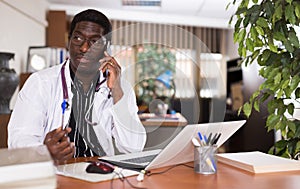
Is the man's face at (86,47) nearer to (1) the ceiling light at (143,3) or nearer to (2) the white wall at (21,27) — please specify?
(2) the white wall at (21,27)

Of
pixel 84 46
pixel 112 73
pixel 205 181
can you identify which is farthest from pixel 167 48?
pixel 205 181

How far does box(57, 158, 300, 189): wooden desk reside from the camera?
0.93m

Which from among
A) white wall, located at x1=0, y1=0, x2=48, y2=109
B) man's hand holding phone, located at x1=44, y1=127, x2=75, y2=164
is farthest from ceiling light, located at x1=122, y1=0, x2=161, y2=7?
man's hand holding phone, located at x1=44, y1=127, x2=75, y2=164

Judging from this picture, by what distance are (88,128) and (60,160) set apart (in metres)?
0.23

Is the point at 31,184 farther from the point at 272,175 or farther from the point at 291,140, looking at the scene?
the point at 291,140

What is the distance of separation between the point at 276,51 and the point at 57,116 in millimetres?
977

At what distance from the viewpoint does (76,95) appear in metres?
1.26

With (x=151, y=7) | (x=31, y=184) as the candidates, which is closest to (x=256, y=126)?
(x=151, y=7)

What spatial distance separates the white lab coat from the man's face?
92 mm

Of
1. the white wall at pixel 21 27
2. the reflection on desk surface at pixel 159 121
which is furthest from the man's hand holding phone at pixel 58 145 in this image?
the white wall at pixel 21 27

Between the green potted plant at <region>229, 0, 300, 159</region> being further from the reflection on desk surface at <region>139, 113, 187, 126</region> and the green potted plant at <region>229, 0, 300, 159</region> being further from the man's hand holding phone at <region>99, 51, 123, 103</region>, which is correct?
the man's hand holding phone at <region>99, 51, 123, 103</region>

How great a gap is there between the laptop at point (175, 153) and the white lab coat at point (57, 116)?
8 centimetres

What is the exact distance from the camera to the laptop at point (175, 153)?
1.04 m

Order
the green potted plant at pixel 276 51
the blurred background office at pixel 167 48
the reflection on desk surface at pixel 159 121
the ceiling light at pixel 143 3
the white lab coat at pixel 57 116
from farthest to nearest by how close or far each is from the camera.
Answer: the ceiling light at pixel 143 3 → the green potted plant at pixel 276 51 → the reflection on desk surface at pixel 159 121 → the white lab coat at pixel 57 116 → the blurred background office at pixel 167 48
